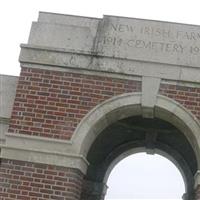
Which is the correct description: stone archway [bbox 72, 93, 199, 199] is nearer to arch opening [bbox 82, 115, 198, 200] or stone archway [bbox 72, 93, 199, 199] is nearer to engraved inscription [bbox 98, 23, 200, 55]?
arch opening [bbox 82, 115, 198, 200]

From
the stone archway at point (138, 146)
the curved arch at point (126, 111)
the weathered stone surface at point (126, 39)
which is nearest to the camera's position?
the curved arch at point (126, 111)

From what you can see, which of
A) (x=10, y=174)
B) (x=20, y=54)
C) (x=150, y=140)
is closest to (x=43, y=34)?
(x=20, y=54)

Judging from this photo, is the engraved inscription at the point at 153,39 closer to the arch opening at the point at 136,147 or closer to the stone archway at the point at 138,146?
the stone archway at the point at 138,146

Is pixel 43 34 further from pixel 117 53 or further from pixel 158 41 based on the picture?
pixel 158 41

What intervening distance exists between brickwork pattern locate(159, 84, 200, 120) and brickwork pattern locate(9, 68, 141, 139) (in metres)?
0.44

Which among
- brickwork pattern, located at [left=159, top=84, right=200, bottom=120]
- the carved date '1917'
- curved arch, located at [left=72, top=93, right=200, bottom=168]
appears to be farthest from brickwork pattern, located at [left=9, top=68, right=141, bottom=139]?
the carved date '1917'

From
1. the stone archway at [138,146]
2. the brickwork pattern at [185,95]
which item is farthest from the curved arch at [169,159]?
the brickwork pattern at [185,95]

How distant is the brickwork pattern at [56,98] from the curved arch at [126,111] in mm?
97

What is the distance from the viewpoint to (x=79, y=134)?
799 centimetres

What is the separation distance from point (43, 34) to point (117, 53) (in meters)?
1.30

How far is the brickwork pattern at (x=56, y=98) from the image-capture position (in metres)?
8.05

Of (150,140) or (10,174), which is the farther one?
(150,140)

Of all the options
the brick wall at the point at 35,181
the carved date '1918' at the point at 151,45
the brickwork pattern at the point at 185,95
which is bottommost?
the brick wall at the point at 35,181

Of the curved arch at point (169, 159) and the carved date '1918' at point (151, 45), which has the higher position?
the carved date '1918' at point (151, 45)
